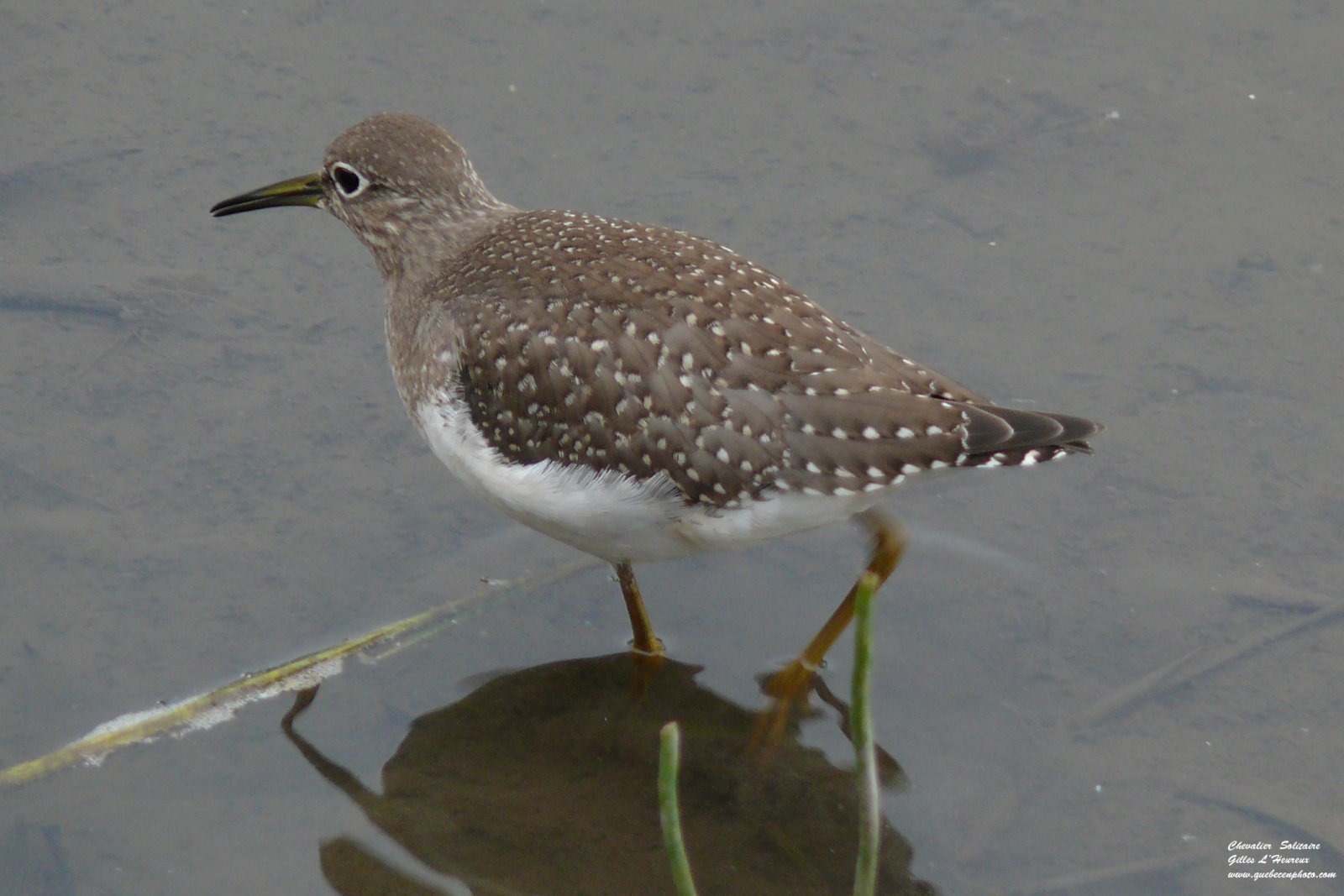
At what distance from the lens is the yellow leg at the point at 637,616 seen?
21.4 ft

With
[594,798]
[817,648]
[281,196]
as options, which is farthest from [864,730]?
[281,196]

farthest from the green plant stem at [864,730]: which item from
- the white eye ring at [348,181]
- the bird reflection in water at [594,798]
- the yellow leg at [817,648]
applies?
the white eye ring at [348,181]

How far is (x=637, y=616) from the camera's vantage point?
6566 millimetres

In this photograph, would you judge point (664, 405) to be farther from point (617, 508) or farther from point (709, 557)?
point (709, 557)

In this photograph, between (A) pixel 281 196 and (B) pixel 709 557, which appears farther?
(A) pixel 281 196

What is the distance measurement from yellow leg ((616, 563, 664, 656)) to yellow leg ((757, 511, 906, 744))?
508 mm

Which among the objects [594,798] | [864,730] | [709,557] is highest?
[864,730]

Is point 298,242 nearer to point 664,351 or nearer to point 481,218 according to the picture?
point 481,218

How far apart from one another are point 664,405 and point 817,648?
1.43 meters

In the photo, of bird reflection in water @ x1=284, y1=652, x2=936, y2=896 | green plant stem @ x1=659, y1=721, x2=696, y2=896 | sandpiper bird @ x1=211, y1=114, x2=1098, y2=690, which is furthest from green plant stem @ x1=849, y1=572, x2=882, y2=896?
sandpiper bird @ x1=211, y1=114, x2=1098, y2=690

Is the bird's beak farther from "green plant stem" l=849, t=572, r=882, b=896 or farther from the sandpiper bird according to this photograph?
"green plant stem" l=849, t=572, r=882, b=896

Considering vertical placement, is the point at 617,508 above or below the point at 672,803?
below

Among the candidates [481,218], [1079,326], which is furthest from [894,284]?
[481,218]

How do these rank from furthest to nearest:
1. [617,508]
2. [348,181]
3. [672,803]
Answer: [348,181], [617,508], [672,803]
